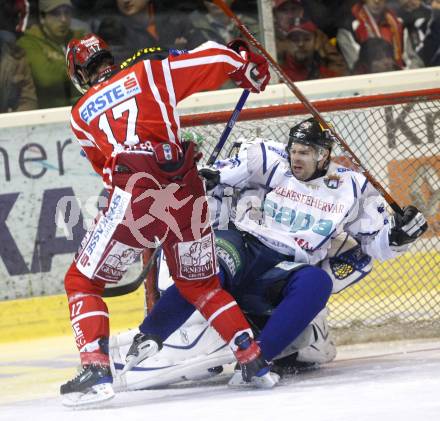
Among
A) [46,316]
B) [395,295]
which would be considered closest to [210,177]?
[395,295]

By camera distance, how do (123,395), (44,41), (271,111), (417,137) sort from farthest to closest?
(44,41), (417,137), (271,111), (123,395)

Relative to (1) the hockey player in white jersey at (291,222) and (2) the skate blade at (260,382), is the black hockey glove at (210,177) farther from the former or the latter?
(2) the skate blade at (260,382)

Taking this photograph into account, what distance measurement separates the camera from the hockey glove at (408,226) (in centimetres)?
348

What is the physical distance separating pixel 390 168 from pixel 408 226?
1280 millimetres

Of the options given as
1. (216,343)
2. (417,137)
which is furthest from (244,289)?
(417,137)

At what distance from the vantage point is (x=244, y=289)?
3.60 m

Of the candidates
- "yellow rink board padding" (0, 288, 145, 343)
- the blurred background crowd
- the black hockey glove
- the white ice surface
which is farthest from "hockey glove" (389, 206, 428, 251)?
the blurred background crowd

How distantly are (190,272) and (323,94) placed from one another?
2.15 metres

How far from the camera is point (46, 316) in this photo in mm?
5133

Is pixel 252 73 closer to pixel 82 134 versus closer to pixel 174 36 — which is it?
pixel 82 134

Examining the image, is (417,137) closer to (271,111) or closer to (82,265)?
(271,111)

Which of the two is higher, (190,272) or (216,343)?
(190,272)

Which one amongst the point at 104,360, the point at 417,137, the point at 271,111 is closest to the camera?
the point at 104,360

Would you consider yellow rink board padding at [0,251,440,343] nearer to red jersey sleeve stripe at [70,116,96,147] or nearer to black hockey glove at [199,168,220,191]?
black hockey glove at [199,168,220,191]
